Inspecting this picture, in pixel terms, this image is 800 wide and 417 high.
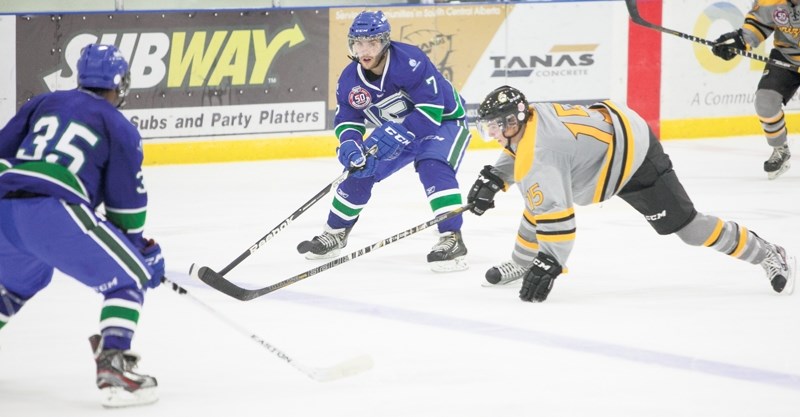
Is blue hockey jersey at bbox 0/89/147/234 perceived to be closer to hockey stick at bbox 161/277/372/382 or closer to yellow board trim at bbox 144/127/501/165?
hockey stick at bbox 161/277/372/382

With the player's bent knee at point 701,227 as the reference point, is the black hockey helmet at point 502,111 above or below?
above

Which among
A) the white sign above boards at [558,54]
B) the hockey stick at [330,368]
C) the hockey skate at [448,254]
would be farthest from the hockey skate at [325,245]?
the white sign above boards at [558,54]

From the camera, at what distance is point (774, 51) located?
730 centimetres

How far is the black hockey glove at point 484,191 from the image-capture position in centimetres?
448

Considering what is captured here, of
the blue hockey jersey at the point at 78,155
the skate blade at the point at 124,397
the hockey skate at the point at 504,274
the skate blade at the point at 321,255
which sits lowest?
the skate blade at the point at 321,255

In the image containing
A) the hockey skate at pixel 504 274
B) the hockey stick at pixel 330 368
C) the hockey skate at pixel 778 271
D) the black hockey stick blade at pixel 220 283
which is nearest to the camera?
the hockey stick at pixel 330 368

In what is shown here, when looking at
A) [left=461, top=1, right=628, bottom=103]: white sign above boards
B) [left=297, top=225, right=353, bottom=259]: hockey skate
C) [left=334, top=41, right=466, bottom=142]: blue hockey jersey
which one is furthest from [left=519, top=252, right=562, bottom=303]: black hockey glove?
[left=461, top=1, right=628, bottom=103]: white sign above boards

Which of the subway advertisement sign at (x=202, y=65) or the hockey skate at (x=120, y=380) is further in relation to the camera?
the subway advertisement sign at (x=202, y=65)

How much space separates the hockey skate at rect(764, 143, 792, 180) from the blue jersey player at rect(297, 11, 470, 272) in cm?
265

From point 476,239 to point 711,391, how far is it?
8.46 ft

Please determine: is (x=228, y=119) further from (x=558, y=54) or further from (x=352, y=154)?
(x=352, y=154)

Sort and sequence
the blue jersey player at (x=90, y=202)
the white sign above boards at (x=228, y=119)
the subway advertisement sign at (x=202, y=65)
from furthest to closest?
1. the white sign above boards at (x=228, y=119)
2. the subway advertisement sign at (x=202, y=65)
3. the blue jersey player at (x=90, y=202)

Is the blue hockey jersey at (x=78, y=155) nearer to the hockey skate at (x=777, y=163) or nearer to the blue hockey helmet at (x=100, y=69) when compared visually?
the blue hockey helmet at (x=100, y=69)

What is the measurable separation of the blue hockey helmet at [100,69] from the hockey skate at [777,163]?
5.03 metres
